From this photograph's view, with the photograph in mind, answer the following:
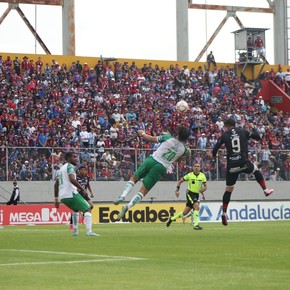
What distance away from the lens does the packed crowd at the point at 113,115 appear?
4084 cm

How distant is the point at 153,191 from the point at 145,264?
1261 inches

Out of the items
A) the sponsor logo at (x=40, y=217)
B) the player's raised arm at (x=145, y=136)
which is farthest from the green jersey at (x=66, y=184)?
the sponsor logo at (x=40, y=217)

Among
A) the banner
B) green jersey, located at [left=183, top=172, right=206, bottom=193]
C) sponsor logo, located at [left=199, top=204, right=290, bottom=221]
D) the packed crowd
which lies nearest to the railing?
the packed crowd

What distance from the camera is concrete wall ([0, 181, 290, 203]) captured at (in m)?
41.2

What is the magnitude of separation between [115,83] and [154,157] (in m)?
30.0

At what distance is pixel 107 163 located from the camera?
4134 centimetres

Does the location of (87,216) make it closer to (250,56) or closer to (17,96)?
(17,96)

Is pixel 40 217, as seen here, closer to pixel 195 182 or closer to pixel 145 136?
pixel 195 182

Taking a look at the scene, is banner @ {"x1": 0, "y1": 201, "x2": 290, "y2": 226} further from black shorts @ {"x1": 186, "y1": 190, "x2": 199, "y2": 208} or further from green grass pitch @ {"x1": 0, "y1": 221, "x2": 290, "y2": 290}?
green grass pitch @ {"x1": 0, "y1": 221, "x2": 290, "y2": 290}

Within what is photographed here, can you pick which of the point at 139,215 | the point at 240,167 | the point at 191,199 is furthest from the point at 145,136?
the point at 139,215

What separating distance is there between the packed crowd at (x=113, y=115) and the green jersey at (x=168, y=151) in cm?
1952

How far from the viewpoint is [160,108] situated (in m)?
48.8

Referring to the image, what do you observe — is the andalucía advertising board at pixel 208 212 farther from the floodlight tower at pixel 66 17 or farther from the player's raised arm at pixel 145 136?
the player's raised arm at pixel 145 136

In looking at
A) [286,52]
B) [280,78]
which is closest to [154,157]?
[280,78]
